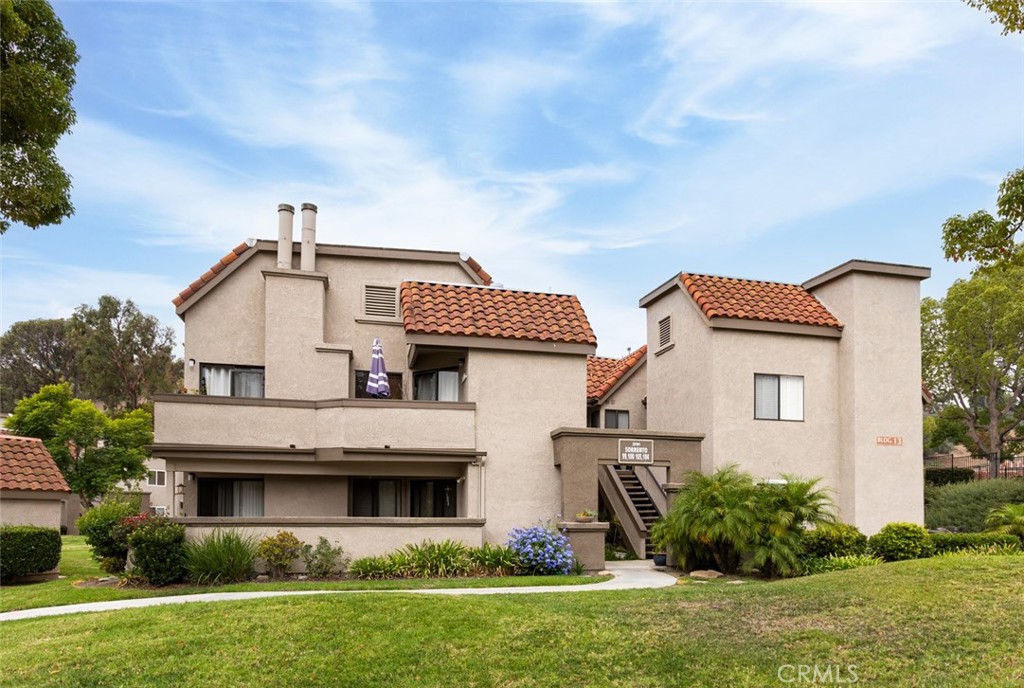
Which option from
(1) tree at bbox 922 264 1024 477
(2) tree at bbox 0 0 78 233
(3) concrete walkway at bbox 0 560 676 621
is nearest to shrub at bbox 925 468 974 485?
(1) tree at bbox 922 264 1024 477

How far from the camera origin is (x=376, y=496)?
2431 cm

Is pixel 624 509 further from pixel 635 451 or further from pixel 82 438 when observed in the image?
pixel 82 438

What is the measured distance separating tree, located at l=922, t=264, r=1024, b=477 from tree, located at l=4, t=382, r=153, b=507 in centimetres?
4445

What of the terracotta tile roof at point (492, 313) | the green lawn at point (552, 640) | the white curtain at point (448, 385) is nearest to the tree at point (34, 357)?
the white curtain at point (448, 385)

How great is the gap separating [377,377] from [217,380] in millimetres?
4998

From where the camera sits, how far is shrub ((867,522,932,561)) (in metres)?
19.1

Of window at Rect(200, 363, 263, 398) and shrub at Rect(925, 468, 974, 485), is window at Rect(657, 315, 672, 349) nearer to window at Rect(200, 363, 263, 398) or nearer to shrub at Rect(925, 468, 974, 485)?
window at Rect(200, 363, 263, 398)

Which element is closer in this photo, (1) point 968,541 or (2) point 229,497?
(1) point 968,541

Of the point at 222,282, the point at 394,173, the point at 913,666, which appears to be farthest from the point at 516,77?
the point at 913,666

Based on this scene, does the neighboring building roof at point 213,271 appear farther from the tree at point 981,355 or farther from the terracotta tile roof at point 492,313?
the tree at point 981,355

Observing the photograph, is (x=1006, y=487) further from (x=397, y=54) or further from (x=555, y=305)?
(x=397, y=54)

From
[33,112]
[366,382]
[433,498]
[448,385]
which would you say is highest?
[33,112]

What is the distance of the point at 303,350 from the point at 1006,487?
23.5 meters

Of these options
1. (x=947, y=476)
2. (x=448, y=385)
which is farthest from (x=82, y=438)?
(x=947, y=476)
